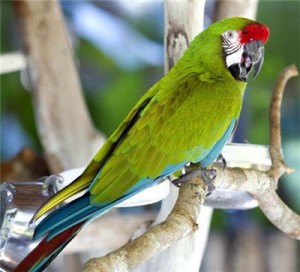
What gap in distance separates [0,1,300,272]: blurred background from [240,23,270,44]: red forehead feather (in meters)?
1.04

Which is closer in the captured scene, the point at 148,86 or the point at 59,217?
the point at 59,217

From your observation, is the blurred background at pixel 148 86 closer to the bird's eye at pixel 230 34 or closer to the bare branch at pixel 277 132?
the bare branch at pixel 277 132

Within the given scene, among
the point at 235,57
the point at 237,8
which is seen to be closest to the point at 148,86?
the point at 237,8

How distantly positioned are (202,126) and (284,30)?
1.21m

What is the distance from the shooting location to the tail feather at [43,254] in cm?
67

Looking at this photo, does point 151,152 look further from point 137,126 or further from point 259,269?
point 259,269

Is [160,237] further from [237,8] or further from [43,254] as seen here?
[237,8]

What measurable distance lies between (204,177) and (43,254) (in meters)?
0.26

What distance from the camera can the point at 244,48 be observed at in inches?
32.5

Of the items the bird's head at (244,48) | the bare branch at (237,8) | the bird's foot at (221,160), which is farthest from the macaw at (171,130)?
the bare branch at (237,8)

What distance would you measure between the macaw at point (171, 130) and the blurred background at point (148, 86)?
3.26 feet

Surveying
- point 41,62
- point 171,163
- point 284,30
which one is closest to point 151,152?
point 171,163

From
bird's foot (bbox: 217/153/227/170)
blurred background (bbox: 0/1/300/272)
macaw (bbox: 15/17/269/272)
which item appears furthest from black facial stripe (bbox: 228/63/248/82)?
blurred background (bbox: 0/1/300/272)

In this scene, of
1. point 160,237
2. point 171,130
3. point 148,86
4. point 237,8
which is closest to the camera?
point 160,237
